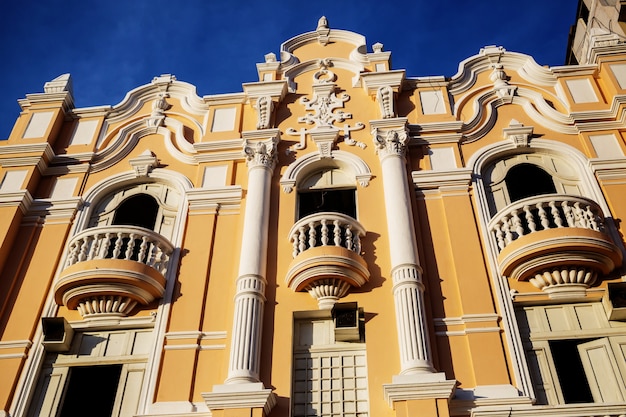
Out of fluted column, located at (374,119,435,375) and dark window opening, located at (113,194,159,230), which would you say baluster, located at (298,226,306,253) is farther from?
dark window opening, located at (113,194,159,230)

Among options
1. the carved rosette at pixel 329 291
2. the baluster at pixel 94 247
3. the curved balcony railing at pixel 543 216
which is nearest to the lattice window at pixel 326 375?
the carved rosette at pixel 329 291

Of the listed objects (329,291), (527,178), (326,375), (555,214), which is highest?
(527,178)

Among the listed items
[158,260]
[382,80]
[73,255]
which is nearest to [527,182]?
[382,80]

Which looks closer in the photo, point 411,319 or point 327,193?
point 411,319

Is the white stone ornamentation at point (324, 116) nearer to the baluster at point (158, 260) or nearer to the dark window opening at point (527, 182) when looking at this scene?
the dark window opening at point (527, 182)

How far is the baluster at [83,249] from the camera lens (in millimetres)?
11875

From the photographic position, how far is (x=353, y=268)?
440 inches

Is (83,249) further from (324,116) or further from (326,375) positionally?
(324,116)

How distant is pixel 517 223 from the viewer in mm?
11562

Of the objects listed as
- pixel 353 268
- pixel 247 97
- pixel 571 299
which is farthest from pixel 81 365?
pixel 571 299

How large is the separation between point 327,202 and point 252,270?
2.73 meters

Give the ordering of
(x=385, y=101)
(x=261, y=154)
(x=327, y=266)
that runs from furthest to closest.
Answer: (x=385, y=101), (x=261, y=154), (x=327, y=266)

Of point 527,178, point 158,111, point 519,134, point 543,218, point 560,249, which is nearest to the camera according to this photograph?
point 560,249

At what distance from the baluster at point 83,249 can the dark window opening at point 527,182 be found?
8.60 m
